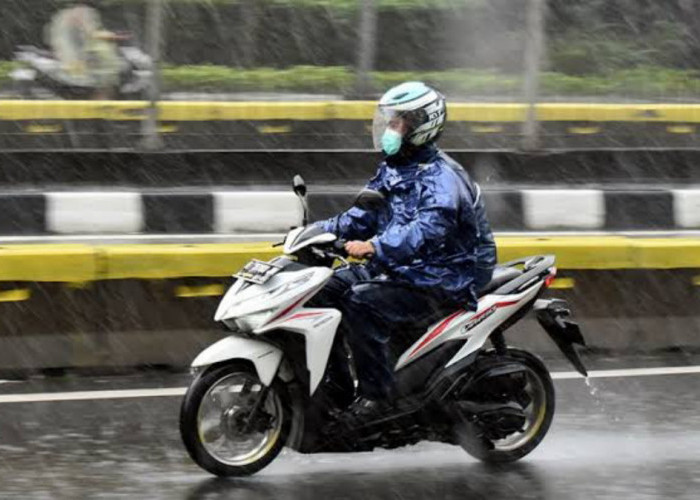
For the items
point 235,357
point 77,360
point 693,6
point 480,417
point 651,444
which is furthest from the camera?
point 693,6

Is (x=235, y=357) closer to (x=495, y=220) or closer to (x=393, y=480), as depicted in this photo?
(x=393, y=480)

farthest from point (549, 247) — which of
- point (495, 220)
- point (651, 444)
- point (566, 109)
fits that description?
point (566, 109)

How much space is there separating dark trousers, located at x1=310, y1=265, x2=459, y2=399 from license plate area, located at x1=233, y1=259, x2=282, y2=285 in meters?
0.23

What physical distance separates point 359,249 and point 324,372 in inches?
21.9

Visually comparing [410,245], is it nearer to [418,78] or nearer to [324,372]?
[324,372]

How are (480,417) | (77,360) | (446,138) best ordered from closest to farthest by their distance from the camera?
1. (480,417)
2. (77,360)
3. (446,138)

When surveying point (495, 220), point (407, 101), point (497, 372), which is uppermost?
point (407, 101)

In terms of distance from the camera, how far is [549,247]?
9000 millimetres

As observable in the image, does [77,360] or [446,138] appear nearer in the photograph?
[77,360]

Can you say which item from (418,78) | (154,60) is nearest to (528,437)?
(154,60)

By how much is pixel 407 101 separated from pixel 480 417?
1.42 metres

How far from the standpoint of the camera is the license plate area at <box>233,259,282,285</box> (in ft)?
20.0

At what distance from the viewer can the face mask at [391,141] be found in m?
6.19

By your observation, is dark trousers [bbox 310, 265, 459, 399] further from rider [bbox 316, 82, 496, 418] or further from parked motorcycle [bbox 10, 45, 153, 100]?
parked motorcycle [bbox 10, 45, 153, 100]
